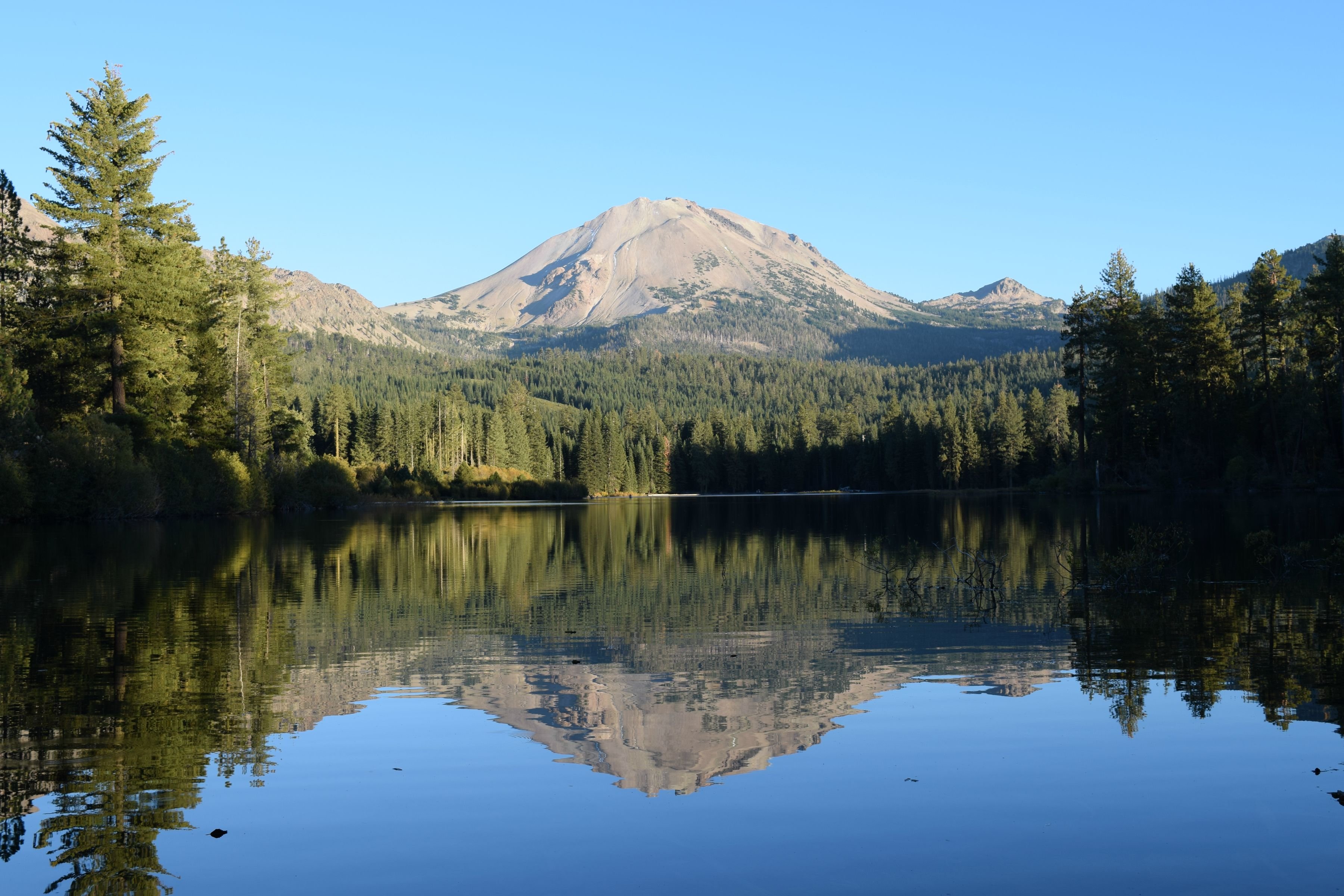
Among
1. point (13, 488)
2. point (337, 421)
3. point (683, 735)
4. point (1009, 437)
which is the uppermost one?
point (337, 421)

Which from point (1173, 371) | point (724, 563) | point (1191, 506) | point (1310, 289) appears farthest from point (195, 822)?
point (1173, 371)

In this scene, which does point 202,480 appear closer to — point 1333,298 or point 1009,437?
point 1333,298

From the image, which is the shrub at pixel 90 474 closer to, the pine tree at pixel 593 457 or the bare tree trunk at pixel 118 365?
the bare tree trunk at pixel 118 365

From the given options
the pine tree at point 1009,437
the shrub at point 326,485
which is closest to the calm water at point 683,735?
the shrub at point 326,485

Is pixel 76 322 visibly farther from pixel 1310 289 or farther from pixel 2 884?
pixel 1310 289

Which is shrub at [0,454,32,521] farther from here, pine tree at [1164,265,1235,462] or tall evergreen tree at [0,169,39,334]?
pine tree at [1164,265,1235,462]

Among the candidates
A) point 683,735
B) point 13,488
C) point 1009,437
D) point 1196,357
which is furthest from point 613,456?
point 683,735

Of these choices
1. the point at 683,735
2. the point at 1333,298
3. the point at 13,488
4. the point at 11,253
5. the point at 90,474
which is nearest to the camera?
the point at 683,735

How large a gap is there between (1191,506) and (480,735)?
52.9m

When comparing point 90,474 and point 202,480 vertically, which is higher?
point 90,474

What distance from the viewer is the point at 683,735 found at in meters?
10.1

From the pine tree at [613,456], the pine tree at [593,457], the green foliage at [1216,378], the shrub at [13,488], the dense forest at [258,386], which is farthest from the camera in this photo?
the pine tree at [613,456]

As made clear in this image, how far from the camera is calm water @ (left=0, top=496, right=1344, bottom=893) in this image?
263 inches

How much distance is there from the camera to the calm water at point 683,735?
6688 mm
